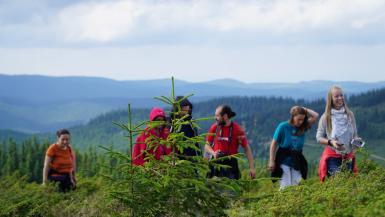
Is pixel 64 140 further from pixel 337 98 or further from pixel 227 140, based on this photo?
pixel 337 98

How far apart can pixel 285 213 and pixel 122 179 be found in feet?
5.33

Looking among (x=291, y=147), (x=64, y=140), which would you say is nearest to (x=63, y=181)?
(x=64, y=140)

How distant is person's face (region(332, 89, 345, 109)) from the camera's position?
895 cm

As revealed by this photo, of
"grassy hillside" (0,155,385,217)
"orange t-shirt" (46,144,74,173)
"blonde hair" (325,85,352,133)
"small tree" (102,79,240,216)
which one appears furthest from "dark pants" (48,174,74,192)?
"small tree" (102,79,240,216)

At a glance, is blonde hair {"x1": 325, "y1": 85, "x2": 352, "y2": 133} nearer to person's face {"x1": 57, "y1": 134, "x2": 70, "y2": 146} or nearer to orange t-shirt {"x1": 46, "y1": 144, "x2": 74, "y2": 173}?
person's face {"x1": 57, "y1": 134, "x2": 70, "y2": 146}

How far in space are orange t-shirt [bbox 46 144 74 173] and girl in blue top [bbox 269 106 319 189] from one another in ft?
15.7

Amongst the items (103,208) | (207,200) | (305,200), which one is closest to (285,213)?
(305,200)

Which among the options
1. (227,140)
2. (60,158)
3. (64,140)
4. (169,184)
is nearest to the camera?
(169,184)

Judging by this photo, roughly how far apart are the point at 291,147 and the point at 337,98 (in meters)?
1.10

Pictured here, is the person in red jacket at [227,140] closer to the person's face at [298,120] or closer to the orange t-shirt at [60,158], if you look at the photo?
the person's face at [298,120]

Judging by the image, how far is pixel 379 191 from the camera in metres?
5.59

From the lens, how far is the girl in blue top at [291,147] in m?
9.35

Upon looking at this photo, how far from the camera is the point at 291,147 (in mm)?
9430

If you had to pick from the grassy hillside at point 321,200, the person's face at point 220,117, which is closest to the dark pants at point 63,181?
the grassy hillside at point 321,200
